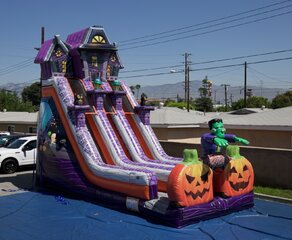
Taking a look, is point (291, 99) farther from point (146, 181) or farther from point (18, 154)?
A: point (146, 181)

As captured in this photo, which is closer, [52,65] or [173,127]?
[52,65]

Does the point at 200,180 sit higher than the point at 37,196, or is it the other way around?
the point at 200,180

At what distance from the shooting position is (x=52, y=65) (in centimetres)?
1307

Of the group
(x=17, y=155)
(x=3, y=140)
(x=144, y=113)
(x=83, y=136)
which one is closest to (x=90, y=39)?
(x=144, y=113)

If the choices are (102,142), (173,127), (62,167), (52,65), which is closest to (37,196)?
(62,167)

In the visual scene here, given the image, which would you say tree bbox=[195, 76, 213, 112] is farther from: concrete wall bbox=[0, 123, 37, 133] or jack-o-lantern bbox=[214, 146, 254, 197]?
jack-o-lantern bbox=[214, 146, 254, 197]

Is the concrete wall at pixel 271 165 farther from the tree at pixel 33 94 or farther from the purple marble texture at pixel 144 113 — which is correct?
the tree at pixel 33 94

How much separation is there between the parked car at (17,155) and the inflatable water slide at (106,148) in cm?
415

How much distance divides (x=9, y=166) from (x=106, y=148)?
267 inches

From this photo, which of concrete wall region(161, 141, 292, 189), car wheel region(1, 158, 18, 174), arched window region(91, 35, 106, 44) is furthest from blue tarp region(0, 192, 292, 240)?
car wheel region(1, 158, 18, 174)

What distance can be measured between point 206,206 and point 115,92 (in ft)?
17.2

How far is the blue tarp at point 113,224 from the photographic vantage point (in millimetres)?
7988

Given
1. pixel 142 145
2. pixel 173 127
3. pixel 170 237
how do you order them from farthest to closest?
pixel 173 127
pixel 142 145
pixel 170 237

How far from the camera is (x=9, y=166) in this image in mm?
16578
